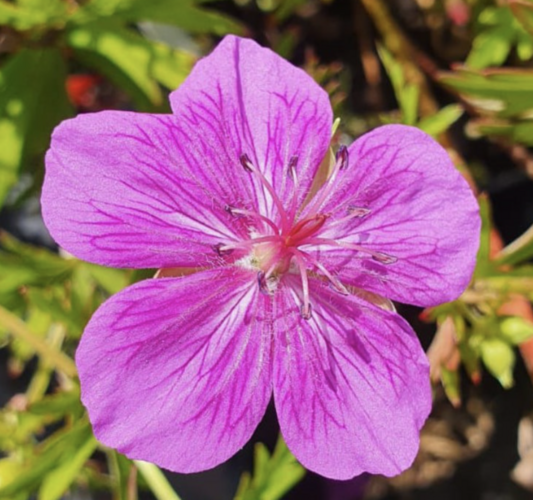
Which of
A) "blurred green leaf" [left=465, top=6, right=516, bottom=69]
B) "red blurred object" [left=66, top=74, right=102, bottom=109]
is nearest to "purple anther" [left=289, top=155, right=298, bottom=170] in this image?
"blurred green leaf" [left=465, top=6, right=516, bottom=69]

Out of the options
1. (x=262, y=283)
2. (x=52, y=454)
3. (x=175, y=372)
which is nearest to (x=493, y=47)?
(x=262, y=283)

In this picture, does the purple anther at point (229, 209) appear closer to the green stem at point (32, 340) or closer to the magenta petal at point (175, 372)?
the magenta petal at point (175, 372)

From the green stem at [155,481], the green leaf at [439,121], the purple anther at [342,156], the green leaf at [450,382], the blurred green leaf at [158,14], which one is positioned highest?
the purple anther at [342,156]

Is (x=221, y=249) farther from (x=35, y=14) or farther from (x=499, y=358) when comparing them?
(x=35, y=14)

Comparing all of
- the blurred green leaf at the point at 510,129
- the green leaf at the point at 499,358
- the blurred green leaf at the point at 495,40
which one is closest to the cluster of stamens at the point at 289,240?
the green leaf at the point at 499,358

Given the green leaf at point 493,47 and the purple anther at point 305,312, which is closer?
the purple anther at point 305,312

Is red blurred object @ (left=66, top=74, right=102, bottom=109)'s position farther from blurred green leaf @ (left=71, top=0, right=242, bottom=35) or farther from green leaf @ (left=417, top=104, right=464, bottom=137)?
green leaf @ (left=417, top=104, right=464, bottom=137)

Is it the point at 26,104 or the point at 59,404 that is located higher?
the point at 26,104
